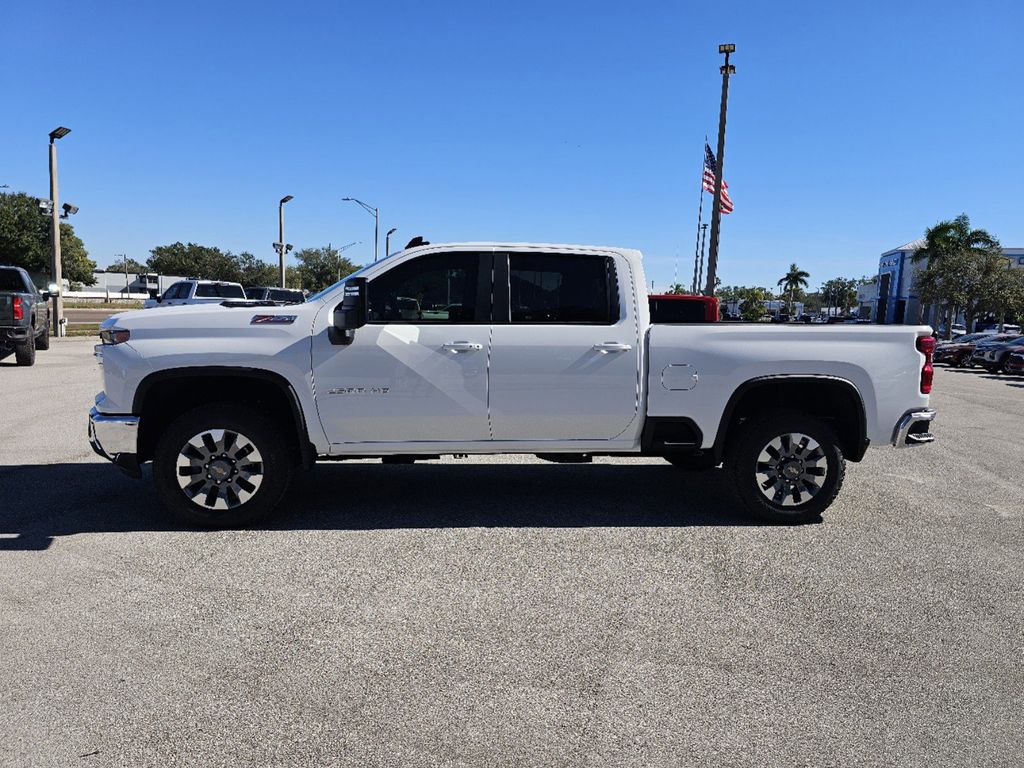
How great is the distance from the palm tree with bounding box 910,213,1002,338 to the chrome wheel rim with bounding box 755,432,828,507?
4841cm

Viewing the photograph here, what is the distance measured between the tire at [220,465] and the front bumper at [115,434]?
18cm

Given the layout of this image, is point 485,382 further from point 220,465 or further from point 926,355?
point 926,355

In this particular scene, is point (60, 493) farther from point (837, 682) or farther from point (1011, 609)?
point (1011, 609)

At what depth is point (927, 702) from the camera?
10.6ft

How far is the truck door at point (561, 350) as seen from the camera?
18.1 feet

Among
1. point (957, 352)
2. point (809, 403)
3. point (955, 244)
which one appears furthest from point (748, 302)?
point (809, 403)

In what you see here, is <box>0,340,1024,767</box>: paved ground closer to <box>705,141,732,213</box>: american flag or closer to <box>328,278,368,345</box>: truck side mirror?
<box>328,278,368,345</box>: truck side mirror

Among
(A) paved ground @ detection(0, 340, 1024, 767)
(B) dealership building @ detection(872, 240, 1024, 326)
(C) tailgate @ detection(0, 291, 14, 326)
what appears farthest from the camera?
(B) dealership building @ detection(872, 240, 1024, 326)

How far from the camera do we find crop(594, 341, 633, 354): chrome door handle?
18.2ft

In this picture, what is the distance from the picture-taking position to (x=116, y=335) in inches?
209

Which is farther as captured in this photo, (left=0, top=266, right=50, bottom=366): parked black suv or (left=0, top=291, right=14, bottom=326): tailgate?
(left=0, top=266, right=50, bottom=366): parked black suv

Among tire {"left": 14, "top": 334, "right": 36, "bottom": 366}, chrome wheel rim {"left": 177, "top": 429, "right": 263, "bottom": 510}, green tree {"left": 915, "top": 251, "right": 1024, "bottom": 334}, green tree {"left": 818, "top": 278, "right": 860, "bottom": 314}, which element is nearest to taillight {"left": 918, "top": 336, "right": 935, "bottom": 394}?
chrome wheel rim {"left": 177, "top": 429, "right": 263, "bottom": 510}

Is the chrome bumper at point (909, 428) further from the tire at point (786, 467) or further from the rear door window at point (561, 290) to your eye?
the rear door window at point (561, 290)

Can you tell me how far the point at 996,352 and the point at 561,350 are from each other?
2642 cm
